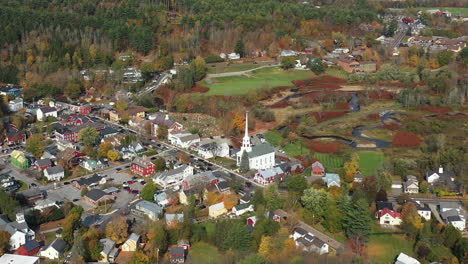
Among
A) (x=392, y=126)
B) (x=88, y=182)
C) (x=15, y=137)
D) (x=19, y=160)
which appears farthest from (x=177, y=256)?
(x=392, y=126)

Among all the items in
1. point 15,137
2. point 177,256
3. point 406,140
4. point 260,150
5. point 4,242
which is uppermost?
point 260,150

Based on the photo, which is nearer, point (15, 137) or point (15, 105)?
point (15, 137)

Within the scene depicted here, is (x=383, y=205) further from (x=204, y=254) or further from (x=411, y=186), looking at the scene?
(x=204, y=254)

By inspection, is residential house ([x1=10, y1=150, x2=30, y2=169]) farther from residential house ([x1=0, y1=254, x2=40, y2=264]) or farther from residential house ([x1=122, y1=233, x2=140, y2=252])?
residential house ([x1=122, y1=233, x2=140, y2=252])

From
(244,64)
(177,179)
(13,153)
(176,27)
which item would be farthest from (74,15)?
(177,179)

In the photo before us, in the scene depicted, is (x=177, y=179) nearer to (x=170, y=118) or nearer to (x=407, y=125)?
(x=170, y=118)

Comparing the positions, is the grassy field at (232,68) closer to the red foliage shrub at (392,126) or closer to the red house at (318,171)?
the red foliage shrub at (392,126)

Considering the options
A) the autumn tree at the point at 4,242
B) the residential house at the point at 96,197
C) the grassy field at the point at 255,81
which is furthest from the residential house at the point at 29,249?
the grassy field at the point at 255,81
